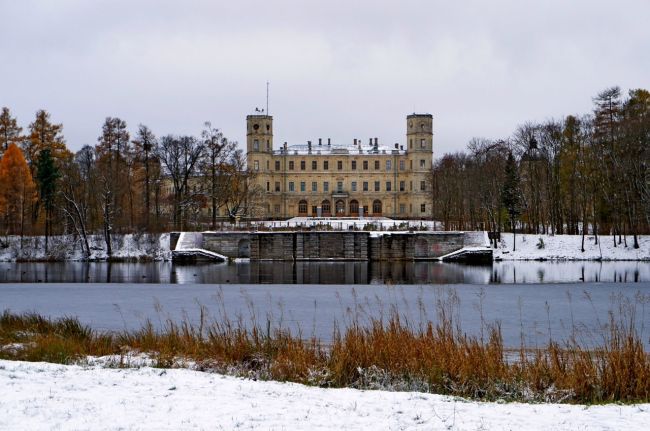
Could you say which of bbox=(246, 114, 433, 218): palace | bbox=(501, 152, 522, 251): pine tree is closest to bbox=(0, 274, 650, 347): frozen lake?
bbox=(501, 152, 522, 251): pine tree

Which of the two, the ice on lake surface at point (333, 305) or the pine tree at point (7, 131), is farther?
the pine tree at point (7, 131)

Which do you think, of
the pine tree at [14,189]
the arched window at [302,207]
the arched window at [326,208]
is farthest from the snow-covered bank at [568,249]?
the arched window at [302,207]

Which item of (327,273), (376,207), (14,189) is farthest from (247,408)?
(376,207)

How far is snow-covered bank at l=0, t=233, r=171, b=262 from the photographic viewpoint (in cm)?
3938

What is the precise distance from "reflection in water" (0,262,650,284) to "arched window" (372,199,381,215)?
34938 millimetres

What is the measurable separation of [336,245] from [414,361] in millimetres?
34365

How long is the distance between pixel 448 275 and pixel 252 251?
1580 cm

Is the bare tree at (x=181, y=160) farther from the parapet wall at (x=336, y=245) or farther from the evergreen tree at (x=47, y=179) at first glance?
the evergreen tree at (x=47, y=179)

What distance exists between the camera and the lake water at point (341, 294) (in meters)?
12.8

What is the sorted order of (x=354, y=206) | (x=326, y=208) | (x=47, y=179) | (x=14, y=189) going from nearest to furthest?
(x=14, y=189) < (x=47, y=179) < (x=326, y=208) < (x=354, y=206)

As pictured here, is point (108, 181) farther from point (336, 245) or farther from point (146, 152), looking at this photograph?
point (336, 245)

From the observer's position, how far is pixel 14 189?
41.5 meters

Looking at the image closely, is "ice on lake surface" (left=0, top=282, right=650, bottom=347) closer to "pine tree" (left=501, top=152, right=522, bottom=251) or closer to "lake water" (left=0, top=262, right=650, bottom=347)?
"lake water" (left=0, top=262, right=650, bottom=347)

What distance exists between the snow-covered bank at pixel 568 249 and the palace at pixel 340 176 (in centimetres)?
3173
